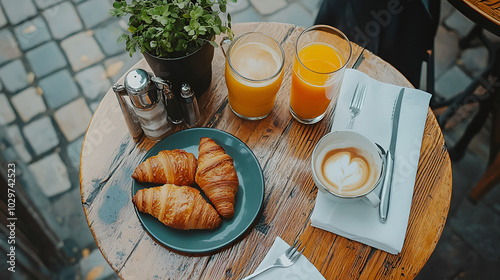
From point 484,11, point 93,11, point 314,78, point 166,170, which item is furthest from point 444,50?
point 93,11

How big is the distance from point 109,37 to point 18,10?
56 cm

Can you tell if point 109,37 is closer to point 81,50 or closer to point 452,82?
point 81,50

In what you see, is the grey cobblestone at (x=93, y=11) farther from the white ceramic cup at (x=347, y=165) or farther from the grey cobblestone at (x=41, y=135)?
the white ceramic cup at (x=347, y=165)

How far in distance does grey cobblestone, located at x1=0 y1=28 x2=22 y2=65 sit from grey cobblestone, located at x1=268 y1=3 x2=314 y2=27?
56.2 inches

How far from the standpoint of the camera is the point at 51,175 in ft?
6.48

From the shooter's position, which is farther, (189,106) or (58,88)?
(58,88)

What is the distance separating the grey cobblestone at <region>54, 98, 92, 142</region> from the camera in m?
2.06

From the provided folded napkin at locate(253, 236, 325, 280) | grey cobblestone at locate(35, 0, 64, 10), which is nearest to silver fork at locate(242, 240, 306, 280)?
folded napkin at locate(253, 236, 325, 280)

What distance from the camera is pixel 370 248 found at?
3.52 ft

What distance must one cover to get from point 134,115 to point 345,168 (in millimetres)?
604

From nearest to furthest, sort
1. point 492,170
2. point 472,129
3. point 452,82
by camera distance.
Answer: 1. point 492,170
2. point 472,129
3. point 452,82

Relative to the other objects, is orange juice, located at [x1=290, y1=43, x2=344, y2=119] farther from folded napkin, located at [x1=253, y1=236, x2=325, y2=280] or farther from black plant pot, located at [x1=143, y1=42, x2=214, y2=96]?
folded napkin, located at [x1=253, y1=236, x2=325, y2=280]

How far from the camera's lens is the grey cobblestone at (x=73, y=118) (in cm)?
206

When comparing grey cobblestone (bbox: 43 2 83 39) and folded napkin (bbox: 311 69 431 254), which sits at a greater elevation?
folded napkin (bbox: 311 69 431 254)
